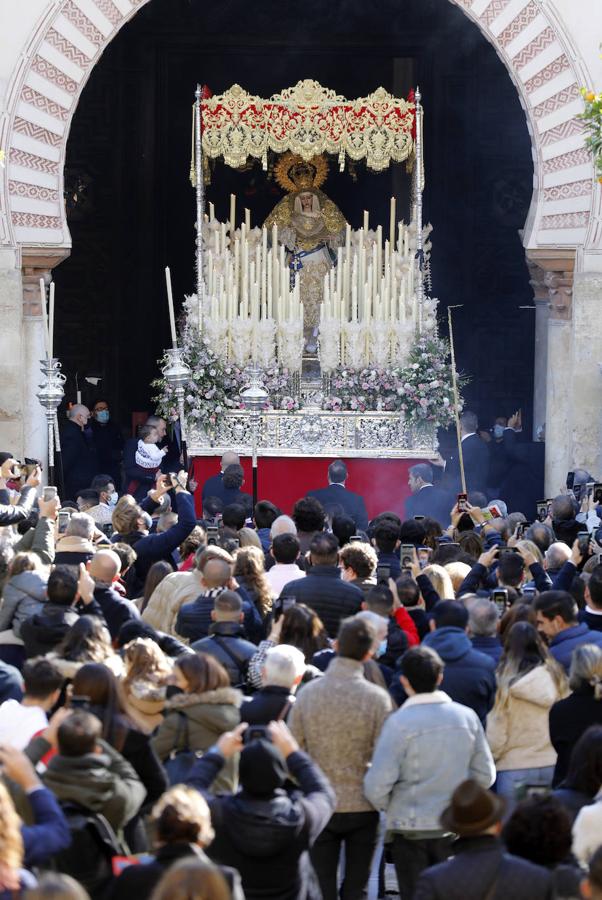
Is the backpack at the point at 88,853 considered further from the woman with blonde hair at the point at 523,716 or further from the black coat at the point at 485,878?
the woman with blonde hair at the point at 523,716

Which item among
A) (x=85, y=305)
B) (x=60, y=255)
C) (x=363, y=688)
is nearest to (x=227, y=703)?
(x=363, y=688)

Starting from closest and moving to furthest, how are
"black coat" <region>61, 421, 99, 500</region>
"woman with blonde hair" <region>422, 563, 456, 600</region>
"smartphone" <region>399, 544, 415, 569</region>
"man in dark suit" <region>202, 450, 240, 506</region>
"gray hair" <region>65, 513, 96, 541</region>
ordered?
"woman with blonde hair" <region>422, 563, 456, 600</region>, "gray hair" <region>65, 513, 96, 541</region>, "smartphone" <region>399, 544, 415, 569</region>, "man in dark suit" <region>202, 450, 240, 506</region>, "black coat" <region>61, 421, 99, 500</region>

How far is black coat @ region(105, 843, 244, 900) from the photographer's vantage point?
465 centimetres

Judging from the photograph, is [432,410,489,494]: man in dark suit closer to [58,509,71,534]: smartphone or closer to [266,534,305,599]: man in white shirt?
[58,509,71,534]: smartphone

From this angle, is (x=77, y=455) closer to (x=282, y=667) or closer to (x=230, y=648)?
(x=230, y=648)

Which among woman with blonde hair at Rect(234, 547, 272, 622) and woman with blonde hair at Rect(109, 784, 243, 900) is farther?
woman with blonde hair at Rect(234, 547, 272, 622)

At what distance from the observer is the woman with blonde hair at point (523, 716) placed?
695cm

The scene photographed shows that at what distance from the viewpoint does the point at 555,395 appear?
611 inches

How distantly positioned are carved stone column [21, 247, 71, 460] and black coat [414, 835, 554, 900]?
10.2m

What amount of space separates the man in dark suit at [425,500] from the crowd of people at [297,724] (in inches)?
141

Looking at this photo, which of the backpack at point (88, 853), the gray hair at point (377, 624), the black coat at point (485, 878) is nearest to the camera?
the black coat at point (485, 878)

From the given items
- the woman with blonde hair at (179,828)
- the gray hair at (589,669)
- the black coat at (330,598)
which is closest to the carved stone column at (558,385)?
the black coat at (330,598)

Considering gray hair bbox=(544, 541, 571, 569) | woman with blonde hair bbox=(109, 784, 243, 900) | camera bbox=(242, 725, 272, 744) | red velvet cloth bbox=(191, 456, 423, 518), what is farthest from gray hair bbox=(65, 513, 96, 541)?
red velvet cloth bbox=(191, 456, 423, 518)

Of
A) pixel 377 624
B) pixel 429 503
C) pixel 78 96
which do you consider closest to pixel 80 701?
pixel 377 624
